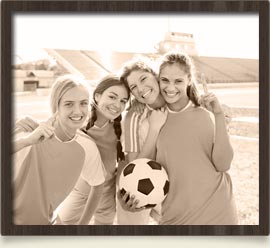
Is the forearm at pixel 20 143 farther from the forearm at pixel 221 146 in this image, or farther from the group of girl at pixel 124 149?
the forearm at pixel 221 146

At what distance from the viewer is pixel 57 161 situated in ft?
9.35

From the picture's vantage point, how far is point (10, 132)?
2846 mm

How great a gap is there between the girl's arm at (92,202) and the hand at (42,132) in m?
0.32

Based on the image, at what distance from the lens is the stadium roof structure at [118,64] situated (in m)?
2.83

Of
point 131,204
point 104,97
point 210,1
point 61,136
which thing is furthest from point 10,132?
point 210,1

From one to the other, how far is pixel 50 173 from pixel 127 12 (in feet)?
2.67

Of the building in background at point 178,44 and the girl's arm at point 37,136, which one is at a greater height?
the building in background at point 178,44

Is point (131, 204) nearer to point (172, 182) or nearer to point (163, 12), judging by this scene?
point (172, 182)

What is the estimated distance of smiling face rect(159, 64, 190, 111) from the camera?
111 inches

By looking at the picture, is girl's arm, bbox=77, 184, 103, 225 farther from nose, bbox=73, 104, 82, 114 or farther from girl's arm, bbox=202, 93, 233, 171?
girl's arm, bbox=202, 93, 233, 171

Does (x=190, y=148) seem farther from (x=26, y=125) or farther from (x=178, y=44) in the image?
(x=26, y=125)

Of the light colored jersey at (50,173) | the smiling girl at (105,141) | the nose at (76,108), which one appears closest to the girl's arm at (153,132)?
the smiling girl at (105,141)

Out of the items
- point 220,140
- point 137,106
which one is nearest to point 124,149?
point 137,106

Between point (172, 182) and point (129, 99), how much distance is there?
42cm
